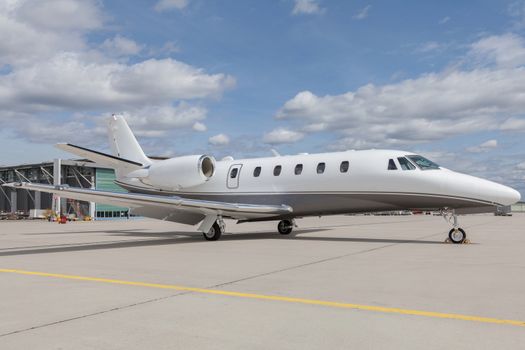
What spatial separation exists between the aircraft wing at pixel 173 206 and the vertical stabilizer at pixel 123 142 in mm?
4890

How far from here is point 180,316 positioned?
5102 mm

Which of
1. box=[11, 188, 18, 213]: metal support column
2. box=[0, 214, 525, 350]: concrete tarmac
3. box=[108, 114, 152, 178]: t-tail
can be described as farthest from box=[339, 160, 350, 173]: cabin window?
box=[11, 188, 18, 213]: metal support column

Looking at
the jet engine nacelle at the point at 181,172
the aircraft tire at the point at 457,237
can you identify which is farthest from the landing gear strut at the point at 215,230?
the aircraft tire at the point at 457,237

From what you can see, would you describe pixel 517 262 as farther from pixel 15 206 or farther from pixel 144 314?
pixel 15 206

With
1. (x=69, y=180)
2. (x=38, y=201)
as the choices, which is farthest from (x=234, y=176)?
(x=38, y=201)

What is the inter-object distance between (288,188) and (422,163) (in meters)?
4.53

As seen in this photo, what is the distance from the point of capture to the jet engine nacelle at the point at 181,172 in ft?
58.1

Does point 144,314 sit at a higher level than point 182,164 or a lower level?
lower

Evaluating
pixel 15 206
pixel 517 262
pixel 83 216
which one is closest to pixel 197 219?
pixel 517 262

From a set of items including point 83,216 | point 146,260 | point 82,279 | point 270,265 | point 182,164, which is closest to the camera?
point 82,279

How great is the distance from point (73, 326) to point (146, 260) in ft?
19.1

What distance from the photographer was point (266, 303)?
574 centimetres

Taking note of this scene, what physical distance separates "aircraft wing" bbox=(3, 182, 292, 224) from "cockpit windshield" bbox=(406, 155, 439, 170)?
4.39m

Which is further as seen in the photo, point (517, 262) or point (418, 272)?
point (517, 262)
